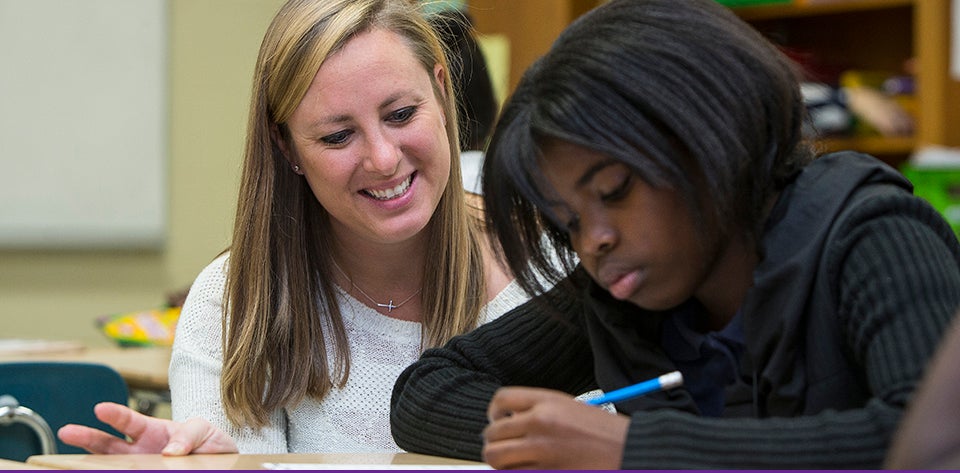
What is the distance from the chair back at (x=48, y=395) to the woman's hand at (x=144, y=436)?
116 centimetres

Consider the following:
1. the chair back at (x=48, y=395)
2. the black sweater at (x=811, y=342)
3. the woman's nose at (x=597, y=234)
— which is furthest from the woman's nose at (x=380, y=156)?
the chair back at (x=48, y=395)

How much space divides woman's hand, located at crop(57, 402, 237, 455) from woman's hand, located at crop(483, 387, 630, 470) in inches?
18.1

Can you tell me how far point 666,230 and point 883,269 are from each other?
172mm

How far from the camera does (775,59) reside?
3.27 feet

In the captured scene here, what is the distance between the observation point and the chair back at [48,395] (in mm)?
2379

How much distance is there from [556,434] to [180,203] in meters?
3.75

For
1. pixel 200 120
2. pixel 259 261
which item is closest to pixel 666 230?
pixel 259 261

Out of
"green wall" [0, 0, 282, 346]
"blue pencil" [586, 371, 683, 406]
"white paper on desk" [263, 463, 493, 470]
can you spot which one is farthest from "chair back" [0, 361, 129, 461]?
"green wall" [0, 0, 282, 346]

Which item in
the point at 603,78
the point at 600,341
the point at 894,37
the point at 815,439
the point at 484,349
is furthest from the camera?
the point at 894,37

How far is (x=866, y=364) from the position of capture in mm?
893

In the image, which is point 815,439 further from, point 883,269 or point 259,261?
point 259,261

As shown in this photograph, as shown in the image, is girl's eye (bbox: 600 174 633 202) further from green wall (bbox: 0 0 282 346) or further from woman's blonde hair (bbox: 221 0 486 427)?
green wall (bbox: 0 0 282 346)

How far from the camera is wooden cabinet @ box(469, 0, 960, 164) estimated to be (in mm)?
3309

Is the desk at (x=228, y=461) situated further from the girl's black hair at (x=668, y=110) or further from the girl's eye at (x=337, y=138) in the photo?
the girl's eye at (x=337, y=138)
